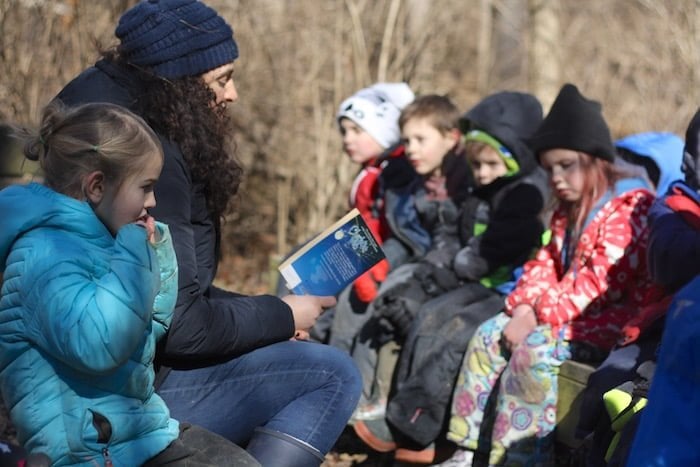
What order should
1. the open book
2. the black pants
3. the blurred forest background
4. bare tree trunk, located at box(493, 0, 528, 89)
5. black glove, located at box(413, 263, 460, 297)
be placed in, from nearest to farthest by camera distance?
the open book, the black pants, black glove, located at box(413, 263, 460, 297), the blurred forest background, bare tree trunk, located at box(493, 0, 528, 89)

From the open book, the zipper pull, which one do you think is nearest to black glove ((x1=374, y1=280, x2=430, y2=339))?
the open book

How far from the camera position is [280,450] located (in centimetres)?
329

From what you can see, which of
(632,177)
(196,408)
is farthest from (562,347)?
(196,408)

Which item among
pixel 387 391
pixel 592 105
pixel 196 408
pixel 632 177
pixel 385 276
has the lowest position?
pixel 387 391

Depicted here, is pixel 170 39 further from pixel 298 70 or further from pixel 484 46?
pixel 484 46

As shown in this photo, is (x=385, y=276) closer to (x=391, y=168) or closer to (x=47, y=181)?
(x=391, y=168)

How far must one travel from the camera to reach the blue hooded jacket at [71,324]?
101 inches

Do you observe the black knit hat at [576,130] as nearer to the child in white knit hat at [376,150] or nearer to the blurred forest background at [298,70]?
the child in white knit hat at [376,150]

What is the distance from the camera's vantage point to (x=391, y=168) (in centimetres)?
596

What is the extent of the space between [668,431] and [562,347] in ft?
6.93

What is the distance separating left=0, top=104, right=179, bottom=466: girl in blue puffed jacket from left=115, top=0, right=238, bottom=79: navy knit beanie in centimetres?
62

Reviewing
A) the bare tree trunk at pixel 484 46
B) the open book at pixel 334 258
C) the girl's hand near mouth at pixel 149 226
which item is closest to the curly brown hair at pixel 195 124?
the open book at pixel 334 258

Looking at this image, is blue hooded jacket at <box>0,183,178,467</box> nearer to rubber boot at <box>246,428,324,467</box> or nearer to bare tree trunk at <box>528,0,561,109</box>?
rubber boot at <box>246,428,324,467</box>

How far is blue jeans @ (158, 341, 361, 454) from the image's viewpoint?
3.31 m
